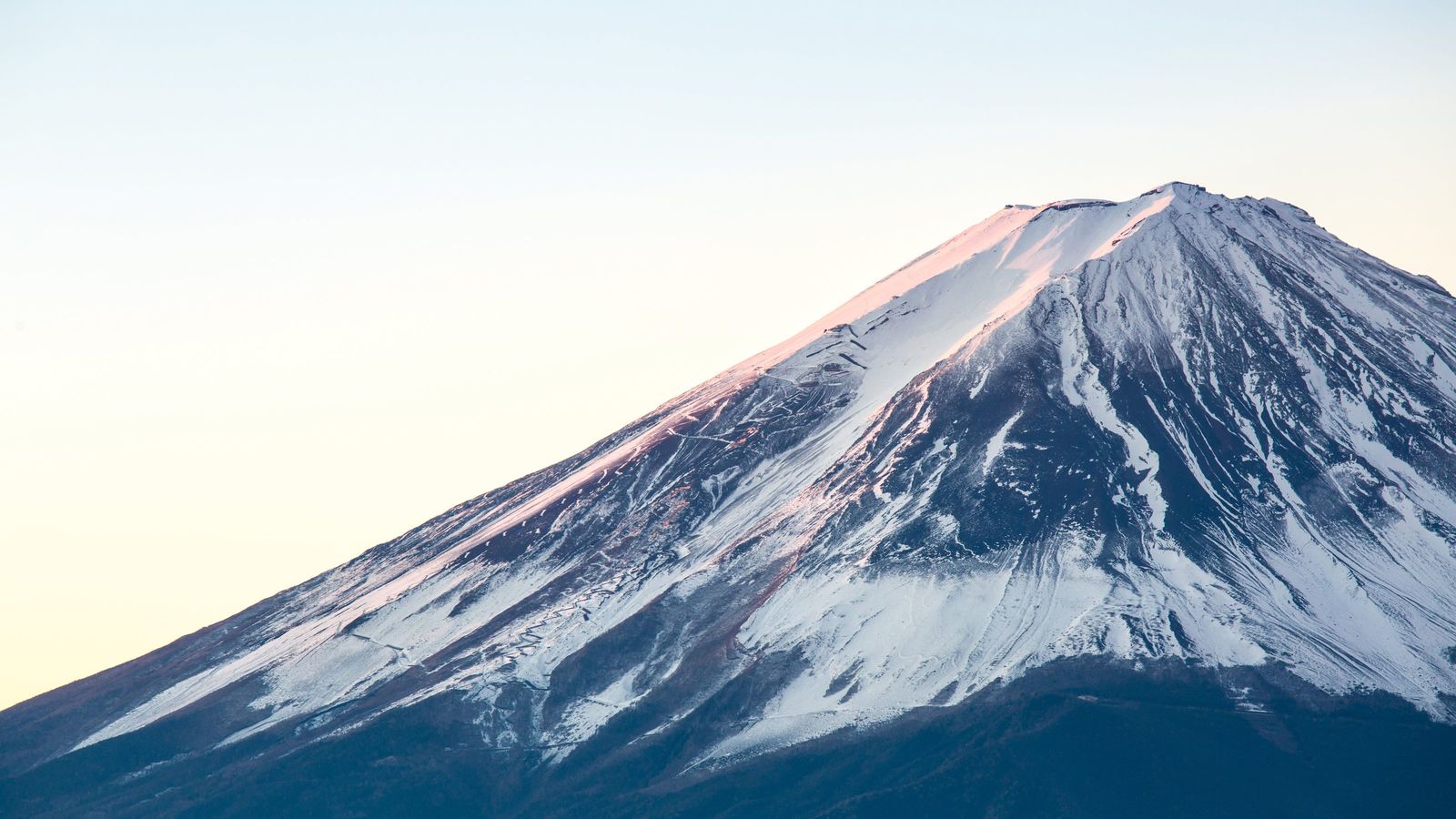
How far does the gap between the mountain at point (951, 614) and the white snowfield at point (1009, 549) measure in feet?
1.12

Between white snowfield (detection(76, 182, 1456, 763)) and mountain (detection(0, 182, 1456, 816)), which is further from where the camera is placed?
white snowfield (detection(76, 182, 1456, 763))

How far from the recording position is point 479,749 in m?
162

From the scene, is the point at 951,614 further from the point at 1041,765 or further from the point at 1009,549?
the point at 1041,765

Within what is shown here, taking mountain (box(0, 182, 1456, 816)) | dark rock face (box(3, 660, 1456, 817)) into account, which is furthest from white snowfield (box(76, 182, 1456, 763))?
dark rock face (box(3, 660, 1456, 817))

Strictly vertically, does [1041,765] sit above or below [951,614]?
below

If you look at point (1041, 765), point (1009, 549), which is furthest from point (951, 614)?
point (1041, 765)

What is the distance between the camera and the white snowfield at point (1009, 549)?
154 metres

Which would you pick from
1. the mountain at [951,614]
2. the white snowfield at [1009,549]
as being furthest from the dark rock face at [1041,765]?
the white snowfield at [1009,549]

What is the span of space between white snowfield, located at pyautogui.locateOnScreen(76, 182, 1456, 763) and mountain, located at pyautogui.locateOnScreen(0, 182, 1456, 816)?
0.34m

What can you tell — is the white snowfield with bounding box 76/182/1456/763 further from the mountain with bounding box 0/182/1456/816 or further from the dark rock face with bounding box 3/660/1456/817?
the dark rock face with bounding box 3/660/1456/817

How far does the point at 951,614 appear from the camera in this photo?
157750 mm

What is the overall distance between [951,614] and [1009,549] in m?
9.38

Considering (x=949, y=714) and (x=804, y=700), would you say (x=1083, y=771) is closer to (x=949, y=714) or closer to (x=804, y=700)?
(x=949, y=714)

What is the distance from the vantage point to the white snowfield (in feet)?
506
